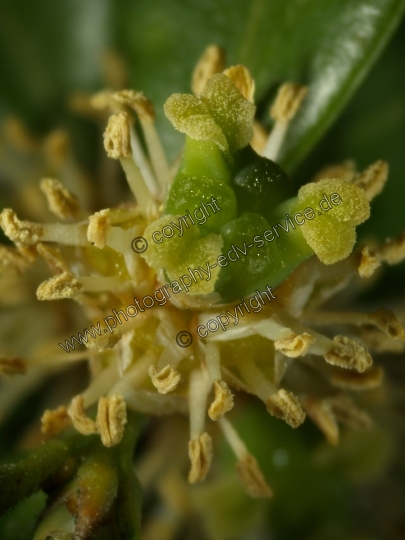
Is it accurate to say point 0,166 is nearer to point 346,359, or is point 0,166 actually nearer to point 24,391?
point 24,391

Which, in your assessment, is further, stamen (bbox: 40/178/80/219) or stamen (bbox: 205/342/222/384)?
stamen (bbox: 40/178/80/219)

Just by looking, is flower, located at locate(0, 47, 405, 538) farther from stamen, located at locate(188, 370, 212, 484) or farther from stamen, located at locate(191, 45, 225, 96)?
stamen, located at locate(191, 45, 225, 96)

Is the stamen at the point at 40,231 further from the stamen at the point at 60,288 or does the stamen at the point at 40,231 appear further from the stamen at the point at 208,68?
the stamen at the point at 208,68

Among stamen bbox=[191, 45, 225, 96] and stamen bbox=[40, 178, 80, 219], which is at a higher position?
stamen bbox=[191, 45, 225, 96]

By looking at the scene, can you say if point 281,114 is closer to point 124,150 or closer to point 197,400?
point 124,150

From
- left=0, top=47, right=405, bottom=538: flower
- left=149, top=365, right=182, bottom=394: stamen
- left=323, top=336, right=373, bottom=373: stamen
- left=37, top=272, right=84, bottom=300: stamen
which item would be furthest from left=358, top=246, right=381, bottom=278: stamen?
left=37, top=272, right=84, bottom=300: stamen

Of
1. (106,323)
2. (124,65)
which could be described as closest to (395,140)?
(124,65)

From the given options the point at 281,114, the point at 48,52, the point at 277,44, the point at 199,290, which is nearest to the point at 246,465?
the point at 199,290
